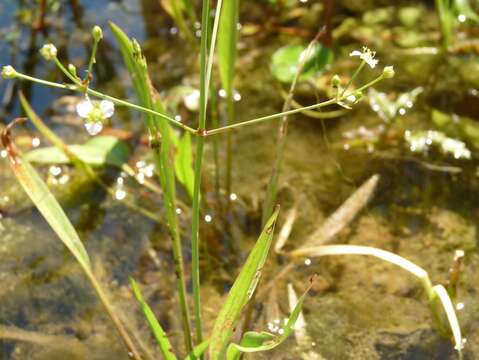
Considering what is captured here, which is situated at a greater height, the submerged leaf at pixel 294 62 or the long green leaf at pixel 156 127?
the long green leaf at pixel 156 127

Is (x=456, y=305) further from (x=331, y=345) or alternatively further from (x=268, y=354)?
(x=268, y=354)

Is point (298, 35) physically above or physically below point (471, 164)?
above

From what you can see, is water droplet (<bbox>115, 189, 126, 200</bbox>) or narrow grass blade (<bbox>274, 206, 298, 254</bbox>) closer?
narrow grass blade (<bbox>274, 206, 298, 254</bbox>)

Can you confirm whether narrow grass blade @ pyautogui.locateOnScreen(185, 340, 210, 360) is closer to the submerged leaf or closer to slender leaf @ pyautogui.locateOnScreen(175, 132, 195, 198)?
slender leaf @ pyautogui.locateOnScreen(175, 132, 195, 198)

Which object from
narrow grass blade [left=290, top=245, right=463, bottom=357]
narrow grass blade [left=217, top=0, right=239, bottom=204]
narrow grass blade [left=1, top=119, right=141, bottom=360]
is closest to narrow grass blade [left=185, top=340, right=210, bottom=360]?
narrow grass blade [left=1, top=119, right=141, bottom=360]

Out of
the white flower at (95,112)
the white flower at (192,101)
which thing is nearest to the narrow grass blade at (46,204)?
the white flower at (95,112)

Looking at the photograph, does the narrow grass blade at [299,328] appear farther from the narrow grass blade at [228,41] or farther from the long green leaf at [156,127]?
the narrow grass blade at [228,41]

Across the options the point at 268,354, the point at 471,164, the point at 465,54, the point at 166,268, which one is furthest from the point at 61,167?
the point at 465,54
